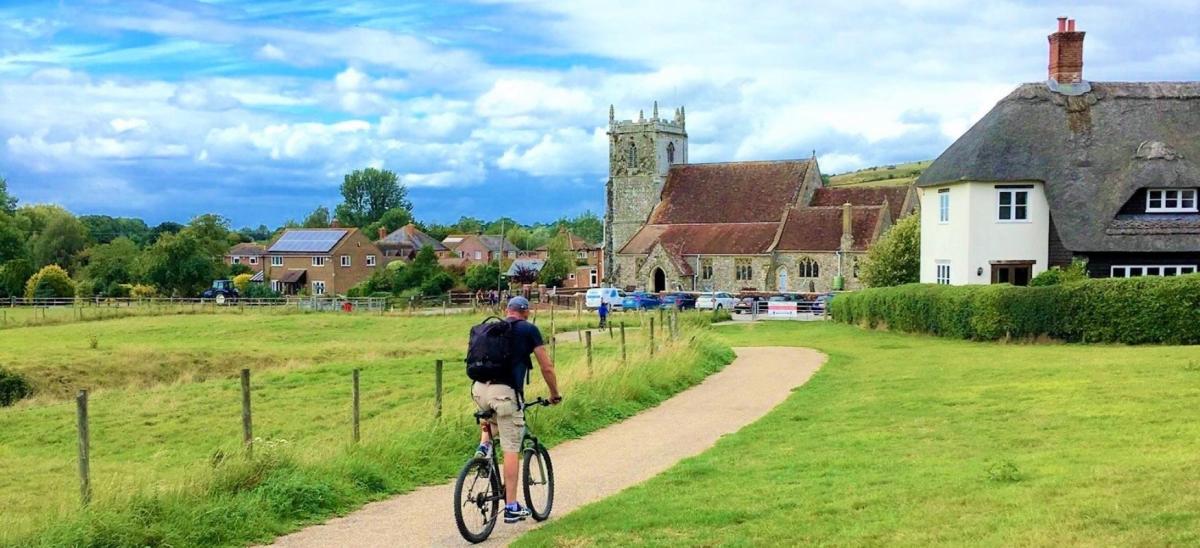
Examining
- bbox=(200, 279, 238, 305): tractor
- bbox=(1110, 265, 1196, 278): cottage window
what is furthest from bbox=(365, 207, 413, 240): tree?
bbox=(1110, 265, 1196, 278): cottage window

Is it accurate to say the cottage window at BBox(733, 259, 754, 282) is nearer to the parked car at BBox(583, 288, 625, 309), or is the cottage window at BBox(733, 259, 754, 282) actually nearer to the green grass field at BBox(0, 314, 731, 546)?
the parked car at BBox(583, 288, 625, 309)

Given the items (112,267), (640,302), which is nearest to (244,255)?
(112,267)

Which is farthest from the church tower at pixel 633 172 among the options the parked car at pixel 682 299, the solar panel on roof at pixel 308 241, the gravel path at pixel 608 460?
the gravel path at pixel 608 460

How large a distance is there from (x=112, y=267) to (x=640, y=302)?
51.0 meters

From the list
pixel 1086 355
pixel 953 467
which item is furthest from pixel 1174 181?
pixel 953 467

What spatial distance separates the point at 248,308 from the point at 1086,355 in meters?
53.4

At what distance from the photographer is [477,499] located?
9.51 m

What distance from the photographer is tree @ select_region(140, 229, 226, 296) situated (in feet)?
287

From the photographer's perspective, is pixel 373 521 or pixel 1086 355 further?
pixel 1086 355

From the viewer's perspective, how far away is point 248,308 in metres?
68.9

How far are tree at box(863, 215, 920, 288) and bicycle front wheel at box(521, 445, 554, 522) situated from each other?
46675mm

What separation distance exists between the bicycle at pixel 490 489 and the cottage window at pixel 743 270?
6871 cm

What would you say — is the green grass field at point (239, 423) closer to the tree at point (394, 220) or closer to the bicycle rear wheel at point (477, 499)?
the bicycle rear wheel at point (477, 499)

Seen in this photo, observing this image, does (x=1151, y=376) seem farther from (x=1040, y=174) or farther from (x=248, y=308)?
(x=248, y=308)
